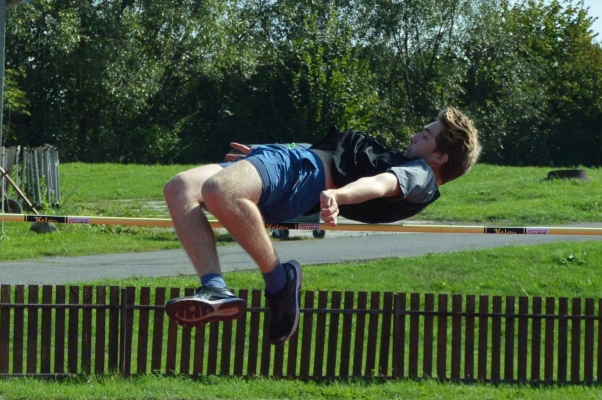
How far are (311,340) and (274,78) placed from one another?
77.9ft

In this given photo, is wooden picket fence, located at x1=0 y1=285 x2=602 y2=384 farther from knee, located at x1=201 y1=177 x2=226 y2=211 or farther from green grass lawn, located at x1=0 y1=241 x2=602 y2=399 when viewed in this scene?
knee, located at x1=201 y1=177 x2=226 y2=211

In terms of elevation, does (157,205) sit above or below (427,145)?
below

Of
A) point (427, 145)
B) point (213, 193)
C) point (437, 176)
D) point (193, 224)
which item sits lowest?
point (193, 224)

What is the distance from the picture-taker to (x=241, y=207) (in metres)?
3.73

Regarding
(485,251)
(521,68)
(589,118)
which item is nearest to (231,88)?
(521,68)

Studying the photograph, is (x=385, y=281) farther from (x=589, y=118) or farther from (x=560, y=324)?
(x=589, y=118)

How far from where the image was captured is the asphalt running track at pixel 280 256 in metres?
11.4

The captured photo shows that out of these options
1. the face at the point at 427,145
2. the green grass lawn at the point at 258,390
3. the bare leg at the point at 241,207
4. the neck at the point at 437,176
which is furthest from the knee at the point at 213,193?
the green grass lawn at the point at 258,390

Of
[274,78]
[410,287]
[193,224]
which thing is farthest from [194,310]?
[274,78]

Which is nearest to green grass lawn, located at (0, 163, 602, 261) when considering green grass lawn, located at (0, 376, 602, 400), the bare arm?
green grass lawn, located at (0, 376, 602, 400)

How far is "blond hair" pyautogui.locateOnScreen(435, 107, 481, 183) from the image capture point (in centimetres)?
458

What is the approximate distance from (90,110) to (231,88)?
4911 millimetres

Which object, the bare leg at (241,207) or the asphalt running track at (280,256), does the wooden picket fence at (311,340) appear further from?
the bare leg at (241,207)

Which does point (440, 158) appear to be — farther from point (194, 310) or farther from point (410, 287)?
point (410, 287)
